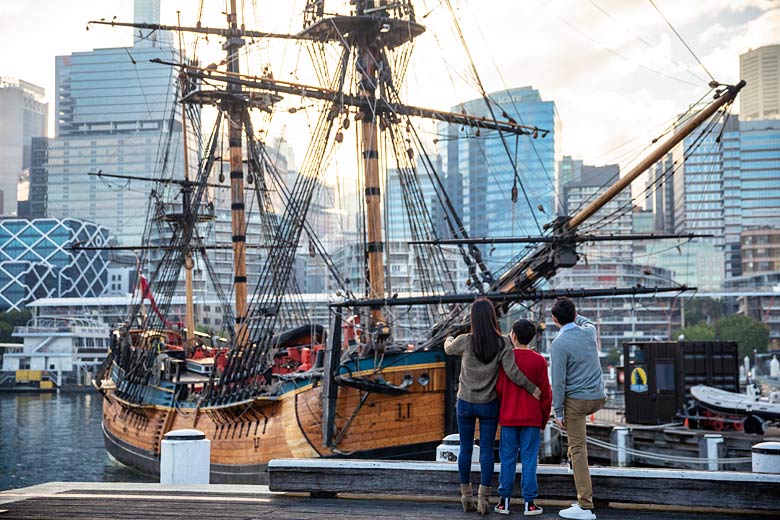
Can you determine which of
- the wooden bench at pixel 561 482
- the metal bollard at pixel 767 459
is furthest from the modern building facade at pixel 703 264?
the wooden bench at pixel 561 482

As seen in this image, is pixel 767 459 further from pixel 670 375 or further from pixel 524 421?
pixel 670 375

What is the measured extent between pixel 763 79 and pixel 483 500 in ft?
671

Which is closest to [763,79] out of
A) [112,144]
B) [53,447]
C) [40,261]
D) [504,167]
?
[504,167]

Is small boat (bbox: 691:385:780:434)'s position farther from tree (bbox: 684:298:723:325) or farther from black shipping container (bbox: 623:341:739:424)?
tree (bbox: 684:298:723:325)

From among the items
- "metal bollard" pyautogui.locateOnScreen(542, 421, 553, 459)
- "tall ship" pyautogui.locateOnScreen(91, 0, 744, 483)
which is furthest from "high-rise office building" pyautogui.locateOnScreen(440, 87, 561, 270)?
"metal bollard" pyautogui.locateOnScreen(542, 421, 553, 459)

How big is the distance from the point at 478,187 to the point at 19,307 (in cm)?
7043

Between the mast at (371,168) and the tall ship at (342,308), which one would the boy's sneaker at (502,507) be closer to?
the tall ship at (342,308)

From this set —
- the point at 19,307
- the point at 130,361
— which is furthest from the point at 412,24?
the point at 19,307

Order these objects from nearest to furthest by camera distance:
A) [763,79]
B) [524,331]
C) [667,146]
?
[524,331] < [667,146] < [763,79]

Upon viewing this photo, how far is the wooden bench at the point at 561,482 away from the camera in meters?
6.68

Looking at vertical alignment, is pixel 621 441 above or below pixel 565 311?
below

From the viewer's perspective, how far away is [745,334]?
261 ft

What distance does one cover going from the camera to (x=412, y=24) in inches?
1062

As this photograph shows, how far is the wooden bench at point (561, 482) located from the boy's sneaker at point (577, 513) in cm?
42
